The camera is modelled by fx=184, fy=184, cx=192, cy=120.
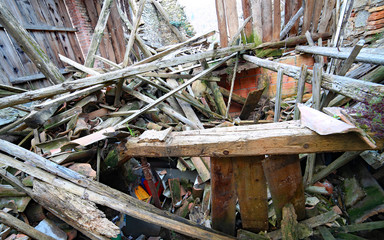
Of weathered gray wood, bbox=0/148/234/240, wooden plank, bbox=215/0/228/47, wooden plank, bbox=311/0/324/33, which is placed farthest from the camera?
wooden plank, bbox=215/0/228/47

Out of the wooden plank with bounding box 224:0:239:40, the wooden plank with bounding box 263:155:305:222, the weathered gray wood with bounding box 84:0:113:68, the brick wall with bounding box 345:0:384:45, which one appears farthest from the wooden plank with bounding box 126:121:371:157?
the brick wall with bounding box 345:0:384:45

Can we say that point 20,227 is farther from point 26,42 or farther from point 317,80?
point 317,80

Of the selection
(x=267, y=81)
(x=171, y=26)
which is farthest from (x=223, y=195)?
(x=171, y=26)

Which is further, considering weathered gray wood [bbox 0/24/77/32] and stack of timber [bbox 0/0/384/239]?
weathered gray wood [bbox 0/24/77/32]

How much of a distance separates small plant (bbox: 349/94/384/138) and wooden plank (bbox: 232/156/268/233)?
22.7 inches

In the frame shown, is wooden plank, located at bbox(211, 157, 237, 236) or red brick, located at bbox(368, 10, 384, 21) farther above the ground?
red brick, located at bbox(368, 10, 384, 21)

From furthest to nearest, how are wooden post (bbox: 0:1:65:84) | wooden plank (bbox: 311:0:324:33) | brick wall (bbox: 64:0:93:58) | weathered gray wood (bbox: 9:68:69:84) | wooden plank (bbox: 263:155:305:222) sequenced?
brick wall (bbox: 64:0:93:58) → wooden plank (bbox: 311:0:324:33) → weathered gray wood (bbox: 9:68:69:84) → wooden post (bbox: 0:1:65:84) → wooden plank (bbox: 263:155:305:222)

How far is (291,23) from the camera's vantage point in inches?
151

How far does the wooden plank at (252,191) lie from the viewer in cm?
131

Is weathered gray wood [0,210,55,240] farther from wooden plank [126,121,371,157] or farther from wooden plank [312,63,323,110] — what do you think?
wooden plank [312,63,323,110]

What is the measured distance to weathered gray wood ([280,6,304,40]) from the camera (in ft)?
12.3

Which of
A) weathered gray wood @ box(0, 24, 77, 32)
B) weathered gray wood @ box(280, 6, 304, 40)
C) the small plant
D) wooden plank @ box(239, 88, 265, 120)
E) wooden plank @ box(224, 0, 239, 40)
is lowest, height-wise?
wooden plank @ box(239, 88, 265, 120)

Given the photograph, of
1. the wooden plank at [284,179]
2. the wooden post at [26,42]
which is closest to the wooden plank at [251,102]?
the wooden plank at [284,179]

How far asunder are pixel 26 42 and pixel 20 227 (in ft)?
7.23
